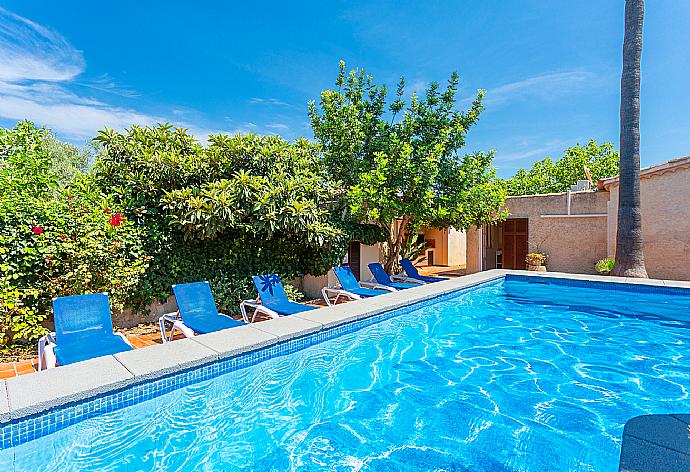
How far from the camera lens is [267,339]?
5.79m

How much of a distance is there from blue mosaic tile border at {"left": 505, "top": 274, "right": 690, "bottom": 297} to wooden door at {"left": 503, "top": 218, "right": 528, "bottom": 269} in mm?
7753

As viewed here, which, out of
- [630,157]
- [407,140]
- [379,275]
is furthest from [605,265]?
[379,275]

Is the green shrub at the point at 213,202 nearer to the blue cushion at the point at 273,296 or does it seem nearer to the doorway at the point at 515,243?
the blue cushion at the point at 273,296

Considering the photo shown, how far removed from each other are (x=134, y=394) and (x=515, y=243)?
2075 cm

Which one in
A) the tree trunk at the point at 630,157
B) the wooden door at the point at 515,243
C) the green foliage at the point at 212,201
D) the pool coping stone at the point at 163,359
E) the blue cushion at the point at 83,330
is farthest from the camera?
the wooden door at the point at 515,243

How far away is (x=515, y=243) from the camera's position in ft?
69.8

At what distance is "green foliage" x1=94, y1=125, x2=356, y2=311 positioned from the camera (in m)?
8.84

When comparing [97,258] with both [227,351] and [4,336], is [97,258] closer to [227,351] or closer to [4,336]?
[4,336]

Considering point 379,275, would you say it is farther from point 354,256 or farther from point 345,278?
point 354,256

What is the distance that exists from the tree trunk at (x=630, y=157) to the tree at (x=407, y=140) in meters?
4.76

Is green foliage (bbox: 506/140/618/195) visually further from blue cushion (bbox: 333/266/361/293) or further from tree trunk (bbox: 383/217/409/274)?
blue cushion (bbox: 333/266/361/293)

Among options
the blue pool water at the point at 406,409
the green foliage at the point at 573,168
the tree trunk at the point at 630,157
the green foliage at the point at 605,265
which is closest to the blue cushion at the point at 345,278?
the blue pool water at the point at 406,409

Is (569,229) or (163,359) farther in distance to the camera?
(569,229)

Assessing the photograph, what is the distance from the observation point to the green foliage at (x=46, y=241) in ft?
21.8
